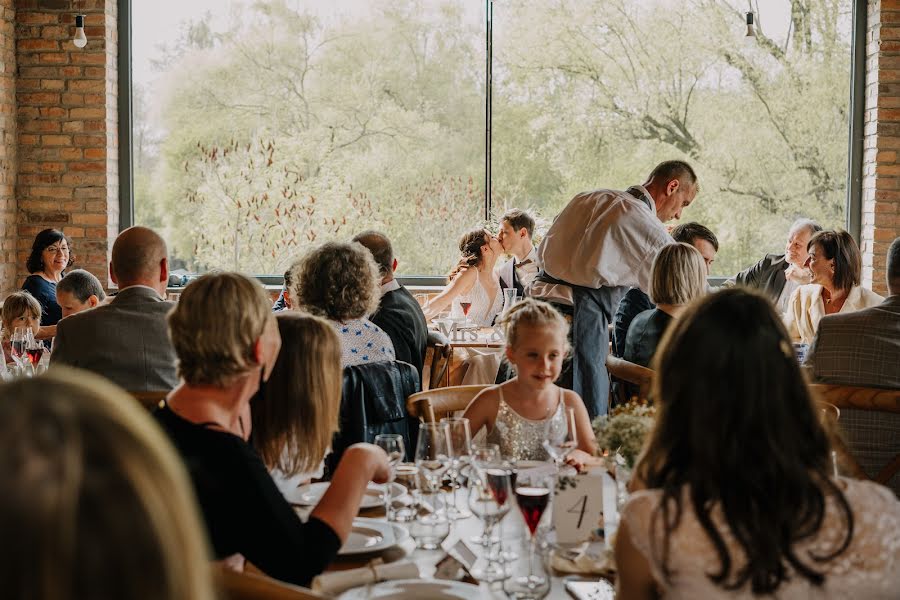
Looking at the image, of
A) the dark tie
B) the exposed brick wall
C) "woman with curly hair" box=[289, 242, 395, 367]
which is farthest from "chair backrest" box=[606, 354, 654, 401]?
the exposed brick wall

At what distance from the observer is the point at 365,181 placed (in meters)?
7.08

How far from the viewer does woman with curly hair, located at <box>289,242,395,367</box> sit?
3.20 metres

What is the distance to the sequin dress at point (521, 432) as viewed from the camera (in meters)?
2.50

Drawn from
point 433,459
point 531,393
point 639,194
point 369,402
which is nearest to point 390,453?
point 433,459

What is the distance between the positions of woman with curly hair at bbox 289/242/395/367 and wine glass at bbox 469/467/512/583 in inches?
58.9

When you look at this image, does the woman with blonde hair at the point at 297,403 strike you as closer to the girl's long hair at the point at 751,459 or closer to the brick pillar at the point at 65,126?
the girl's long hair at the point at 751,459

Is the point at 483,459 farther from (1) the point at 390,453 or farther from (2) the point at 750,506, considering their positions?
(2) the point at 750,506

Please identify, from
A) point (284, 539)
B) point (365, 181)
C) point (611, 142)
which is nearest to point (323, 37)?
point (365, 181)

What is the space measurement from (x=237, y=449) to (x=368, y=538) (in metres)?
0.38

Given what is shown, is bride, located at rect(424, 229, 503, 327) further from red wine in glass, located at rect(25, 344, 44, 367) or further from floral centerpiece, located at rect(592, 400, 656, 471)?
floral centerpiece, located at rect(592, 400, 656, 471)

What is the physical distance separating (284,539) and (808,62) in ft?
20.6

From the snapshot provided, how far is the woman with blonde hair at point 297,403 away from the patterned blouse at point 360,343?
108 centimetres

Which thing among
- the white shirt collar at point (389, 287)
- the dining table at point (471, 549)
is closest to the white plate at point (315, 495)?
the dining table at point (471, 549)

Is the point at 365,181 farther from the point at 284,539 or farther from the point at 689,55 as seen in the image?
the point at 284,539
